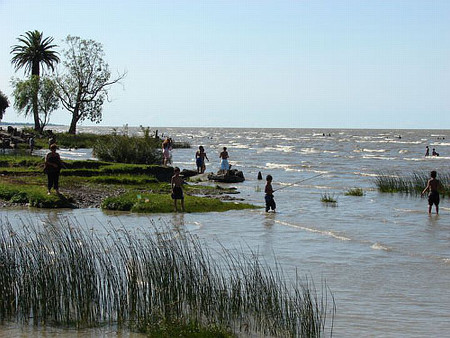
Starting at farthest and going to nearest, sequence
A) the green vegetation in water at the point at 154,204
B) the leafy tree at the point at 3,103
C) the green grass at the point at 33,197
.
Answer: the leafy tree at the point at 3,103 → the green vegetation in water at the point at 154,204 → the green grass at the point at 33,197

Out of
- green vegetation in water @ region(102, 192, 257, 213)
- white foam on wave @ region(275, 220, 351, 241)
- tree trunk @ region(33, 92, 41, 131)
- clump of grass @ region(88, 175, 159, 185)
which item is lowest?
white foam on wave @ region(275, 220, 351, 241)

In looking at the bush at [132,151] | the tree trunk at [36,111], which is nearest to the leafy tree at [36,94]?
the tree trunk at [36,111]

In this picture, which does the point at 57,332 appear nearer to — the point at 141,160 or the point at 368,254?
the point at 368,254

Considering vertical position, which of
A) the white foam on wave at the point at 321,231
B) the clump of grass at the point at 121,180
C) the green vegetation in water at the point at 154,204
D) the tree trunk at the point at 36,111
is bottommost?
the white foam on wave at the point at 321,231

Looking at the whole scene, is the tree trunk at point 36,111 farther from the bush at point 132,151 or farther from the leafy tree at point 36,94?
the bush at point 132,151

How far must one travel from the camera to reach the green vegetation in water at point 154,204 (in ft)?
68.7

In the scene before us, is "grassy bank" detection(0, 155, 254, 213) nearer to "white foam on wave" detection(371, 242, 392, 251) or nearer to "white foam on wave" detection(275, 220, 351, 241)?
"white foam on wave" detection(275, 220, 351, 241)

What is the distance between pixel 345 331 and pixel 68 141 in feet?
190

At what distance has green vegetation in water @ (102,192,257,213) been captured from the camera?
21.0 meters

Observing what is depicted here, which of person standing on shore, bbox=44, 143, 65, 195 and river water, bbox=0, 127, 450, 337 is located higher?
person standing on shore, bbox=44, 143, 65, 195

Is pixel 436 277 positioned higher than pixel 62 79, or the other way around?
pixel 62 79

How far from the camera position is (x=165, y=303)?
9.13m

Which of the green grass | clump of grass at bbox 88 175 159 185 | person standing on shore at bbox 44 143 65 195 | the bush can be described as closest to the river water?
the green grass

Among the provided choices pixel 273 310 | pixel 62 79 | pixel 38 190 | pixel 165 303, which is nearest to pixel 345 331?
pixel 273 310
